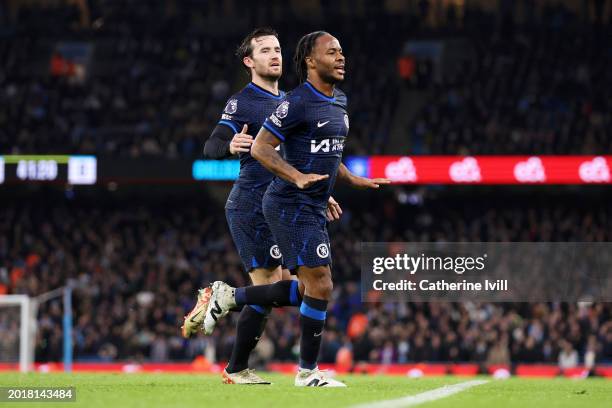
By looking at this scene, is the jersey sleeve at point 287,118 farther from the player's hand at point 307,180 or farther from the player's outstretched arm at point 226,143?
the player's hand at point 307,180

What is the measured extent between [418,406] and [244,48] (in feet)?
11.4

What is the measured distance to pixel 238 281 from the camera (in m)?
25.1

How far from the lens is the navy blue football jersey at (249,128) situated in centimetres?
809

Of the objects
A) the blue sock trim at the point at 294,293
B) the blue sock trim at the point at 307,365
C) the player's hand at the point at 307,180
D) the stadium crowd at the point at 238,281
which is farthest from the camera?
the stadium crowd at the point at 238,281

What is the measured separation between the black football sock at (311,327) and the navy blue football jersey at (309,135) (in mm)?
621

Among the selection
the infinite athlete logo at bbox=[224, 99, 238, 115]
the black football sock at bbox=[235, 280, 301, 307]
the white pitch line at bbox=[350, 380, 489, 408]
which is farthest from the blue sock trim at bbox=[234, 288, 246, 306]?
the white pitch line at bbox=[350, 380, 489, 408]

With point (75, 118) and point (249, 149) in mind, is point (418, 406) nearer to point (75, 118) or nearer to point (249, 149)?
point (249, 149)

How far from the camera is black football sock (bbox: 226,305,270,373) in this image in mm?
7961

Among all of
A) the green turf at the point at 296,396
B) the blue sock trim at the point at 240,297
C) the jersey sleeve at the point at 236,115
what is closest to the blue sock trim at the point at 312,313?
the green turf at the point at 296,396

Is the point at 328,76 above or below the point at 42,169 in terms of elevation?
below

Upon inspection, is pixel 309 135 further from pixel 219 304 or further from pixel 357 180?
pixel 219 304

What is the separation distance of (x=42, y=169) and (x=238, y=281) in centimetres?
477

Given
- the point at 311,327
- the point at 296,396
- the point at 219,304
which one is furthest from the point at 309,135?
the point at 296,396

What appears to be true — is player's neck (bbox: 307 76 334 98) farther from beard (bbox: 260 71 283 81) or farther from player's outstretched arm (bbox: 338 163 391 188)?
beard (bbox: 260 71 283 81)
